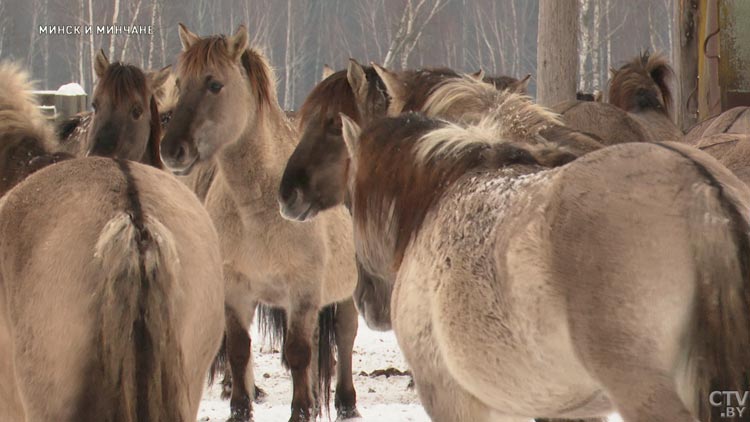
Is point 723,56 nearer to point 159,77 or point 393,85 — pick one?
point 393,85

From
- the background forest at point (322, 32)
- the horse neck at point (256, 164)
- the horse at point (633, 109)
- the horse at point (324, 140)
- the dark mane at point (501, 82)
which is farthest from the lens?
the background forest at point (322, 32)

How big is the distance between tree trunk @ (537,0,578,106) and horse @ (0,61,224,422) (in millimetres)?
6914

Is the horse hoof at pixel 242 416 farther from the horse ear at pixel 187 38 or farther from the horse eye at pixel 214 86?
the horse ear at pixel 187 38

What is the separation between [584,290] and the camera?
2.93m

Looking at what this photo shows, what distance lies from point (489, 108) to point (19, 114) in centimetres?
220

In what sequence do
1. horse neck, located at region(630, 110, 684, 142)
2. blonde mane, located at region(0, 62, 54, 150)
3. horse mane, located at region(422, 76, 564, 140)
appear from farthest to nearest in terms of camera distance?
horse neck, located at region(630, 110, 684, 142), blonde mane, located at region(0, 62, 54, 150), horse mane, located at region(422, 76, 564, 140)

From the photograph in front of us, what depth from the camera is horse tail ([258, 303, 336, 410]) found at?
7328 millimetres

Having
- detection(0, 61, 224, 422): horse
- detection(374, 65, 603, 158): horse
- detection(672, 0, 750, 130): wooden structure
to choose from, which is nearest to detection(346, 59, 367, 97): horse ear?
detection(374, 65, 603, 158): horse

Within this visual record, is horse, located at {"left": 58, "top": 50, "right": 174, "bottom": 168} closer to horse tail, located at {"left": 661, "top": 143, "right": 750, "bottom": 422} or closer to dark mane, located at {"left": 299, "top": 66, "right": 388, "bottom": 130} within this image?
dark mane, located at {"left": 299, "top": 66, "right": 388, "bottom": 130}

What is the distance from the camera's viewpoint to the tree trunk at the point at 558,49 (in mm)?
10000

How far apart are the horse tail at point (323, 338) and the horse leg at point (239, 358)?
0.30m

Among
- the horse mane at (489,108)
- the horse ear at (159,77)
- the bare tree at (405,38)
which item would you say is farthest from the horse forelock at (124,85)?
the bare tree at (405,38)

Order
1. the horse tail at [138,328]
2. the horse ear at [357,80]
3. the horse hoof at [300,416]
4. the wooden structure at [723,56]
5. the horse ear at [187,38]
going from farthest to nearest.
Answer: the wooden structure at [723,56] < the horse ear at [187,38] < the horse hoof at [300,416] < the horse ear at [357,80] < the horse tail at [138,328]

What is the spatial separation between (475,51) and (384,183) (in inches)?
1087
